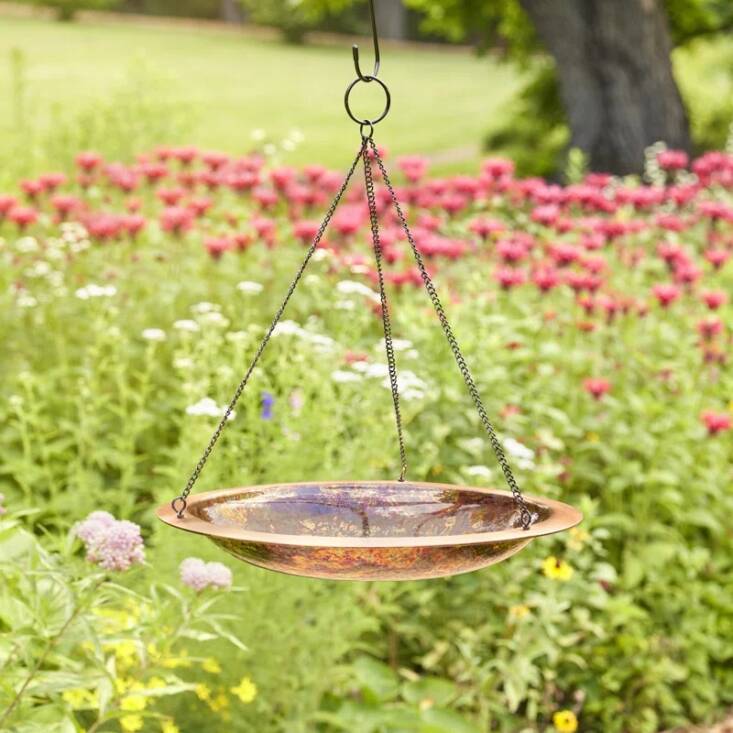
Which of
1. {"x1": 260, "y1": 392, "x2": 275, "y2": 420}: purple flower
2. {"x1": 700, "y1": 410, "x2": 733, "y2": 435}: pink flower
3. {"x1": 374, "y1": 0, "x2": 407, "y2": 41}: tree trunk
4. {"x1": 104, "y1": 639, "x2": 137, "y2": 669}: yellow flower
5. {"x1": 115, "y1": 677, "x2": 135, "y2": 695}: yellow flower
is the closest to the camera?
{"x1": 115, "y1": 677, "x2": 135, "y2": 695}: yellow flower

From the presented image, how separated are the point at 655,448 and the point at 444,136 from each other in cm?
1738

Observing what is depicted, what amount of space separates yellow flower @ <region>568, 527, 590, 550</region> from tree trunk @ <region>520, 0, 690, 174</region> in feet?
24.7

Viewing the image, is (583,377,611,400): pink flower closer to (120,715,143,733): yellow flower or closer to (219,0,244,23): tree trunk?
(120,715,143,733): yellow flower

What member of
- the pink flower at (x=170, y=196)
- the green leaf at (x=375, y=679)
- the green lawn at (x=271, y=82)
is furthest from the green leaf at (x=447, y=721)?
the green lawn at (x=271, y=82)

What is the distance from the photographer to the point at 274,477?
3.64 meters

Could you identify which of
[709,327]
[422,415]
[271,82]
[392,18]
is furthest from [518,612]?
[392,18]

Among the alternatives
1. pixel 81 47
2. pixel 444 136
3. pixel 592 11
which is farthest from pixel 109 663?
pixel 81 47

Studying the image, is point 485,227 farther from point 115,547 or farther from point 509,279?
point 115,547

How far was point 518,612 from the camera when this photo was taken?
4082 mm

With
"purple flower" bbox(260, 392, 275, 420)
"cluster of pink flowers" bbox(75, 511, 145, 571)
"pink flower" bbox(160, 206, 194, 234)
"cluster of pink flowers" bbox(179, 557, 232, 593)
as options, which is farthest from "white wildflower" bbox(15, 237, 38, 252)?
"cluster of pink flowers" bbox(75, 511, 145, 571)

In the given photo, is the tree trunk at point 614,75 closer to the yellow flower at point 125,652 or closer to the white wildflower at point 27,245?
the white wildflower at point 27,245

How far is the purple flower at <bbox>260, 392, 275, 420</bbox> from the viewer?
366 cm

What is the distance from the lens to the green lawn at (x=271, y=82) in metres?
20.9

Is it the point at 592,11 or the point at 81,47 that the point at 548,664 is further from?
the point at 81,47
